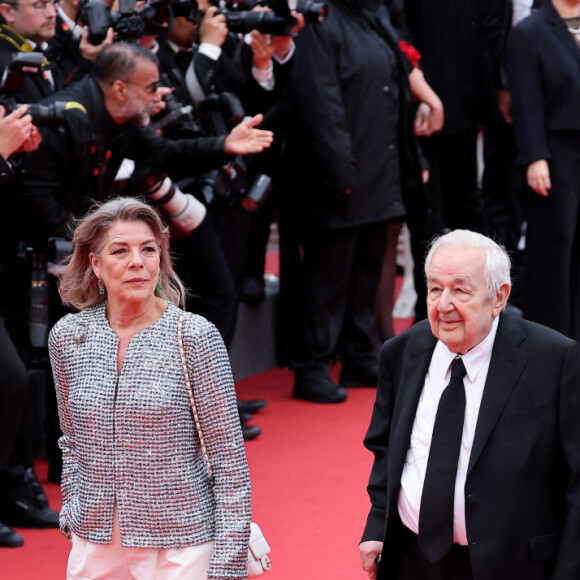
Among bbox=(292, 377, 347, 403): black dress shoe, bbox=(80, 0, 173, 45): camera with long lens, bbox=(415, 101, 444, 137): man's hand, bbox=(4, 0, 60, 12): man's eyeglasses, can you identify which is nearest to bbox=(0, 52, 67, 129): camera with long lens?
bbox=(4, 0, 60, 12): man's eyeglasses

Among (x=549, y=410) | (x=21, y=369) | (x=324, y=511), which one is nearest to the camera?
(x=549, y=410)

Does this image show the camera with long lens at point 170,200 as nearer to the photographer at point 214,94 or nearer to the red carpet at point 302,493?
the photographer at point 214,94

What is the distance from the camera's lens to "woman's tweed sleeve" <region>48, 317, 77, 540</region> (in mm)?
2824

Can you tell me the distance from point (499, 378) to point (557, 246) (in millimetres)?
3477

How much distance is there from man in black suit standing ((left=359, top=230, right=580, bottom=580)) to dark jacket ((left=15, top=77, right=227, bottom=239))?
6.48 feet

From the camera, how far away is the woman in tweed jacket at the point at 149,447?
8.73 feet

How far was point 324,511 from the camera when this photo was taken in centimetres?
461

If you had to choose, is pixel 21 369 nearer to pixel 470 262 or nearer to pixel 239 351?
pixel 470 262

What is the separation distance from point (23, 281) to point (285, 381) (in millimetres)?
2367

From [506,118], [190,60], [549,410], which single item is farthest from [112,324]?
[506,118]

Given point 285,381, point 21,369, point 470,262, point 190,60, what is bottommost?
point 285,381

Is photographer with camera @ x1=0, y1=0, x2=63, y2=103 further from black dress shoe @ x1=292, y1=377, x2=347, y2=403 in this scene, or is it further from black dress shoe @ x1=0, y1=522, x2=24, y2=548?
black dress shoe @ x1=292, y1=377, x2=347, y2=403

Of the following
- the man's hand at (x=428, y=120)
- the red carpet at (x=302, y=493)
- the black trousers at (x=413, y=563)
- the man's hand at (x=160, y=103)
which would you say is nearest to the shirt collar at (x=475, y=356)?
the black trousers at (x=413, y=563)

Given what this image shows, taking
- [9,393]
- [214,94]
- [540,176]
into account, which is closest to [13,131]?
[9,393]
